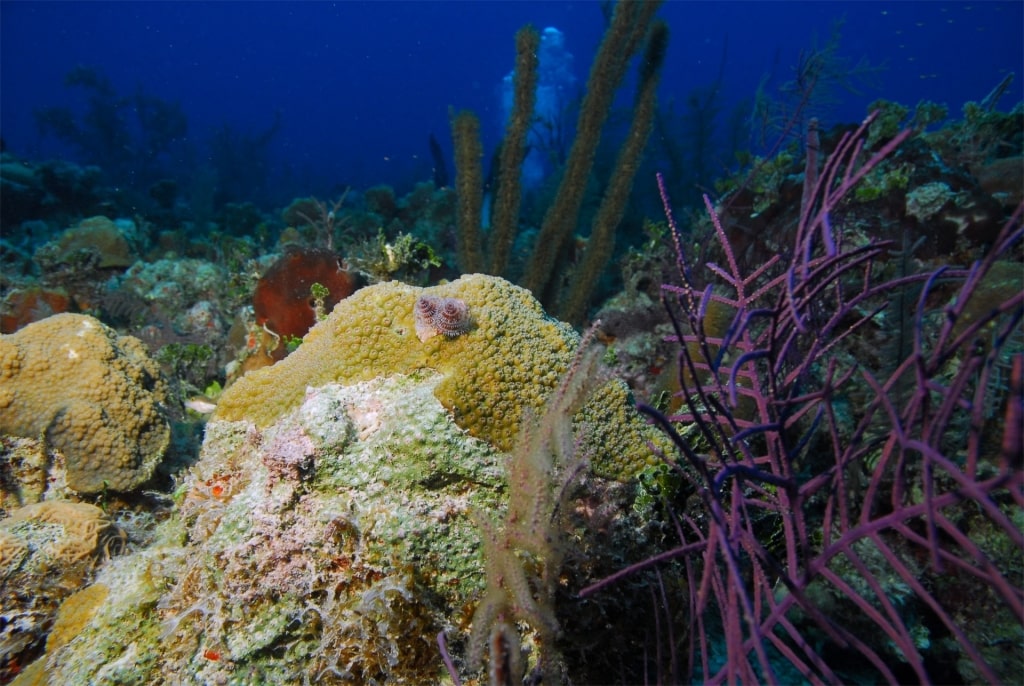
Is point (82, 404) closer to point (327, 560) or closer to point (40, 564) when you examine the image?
point (40, 564)

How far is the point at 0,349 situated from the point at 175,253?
27.8ft

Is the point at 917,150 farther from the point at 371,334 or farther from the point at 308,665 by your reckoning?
the point at 308,665

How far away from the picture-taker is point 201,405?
16.4 feet

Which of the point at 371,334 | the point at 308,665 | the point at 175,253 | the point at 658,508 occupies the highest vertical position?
the point at 175,253

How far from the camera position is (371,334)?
2732 mm

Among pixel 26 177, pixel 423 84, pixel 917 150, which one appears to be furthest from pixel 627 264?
pixel 423 84

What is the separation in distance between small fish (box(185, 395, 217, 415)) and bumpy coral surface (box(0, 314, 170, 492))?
5.26ft

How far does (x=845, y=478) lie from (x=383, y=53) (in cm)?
13959

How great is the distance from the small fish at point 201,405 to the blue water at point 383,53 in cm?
6336

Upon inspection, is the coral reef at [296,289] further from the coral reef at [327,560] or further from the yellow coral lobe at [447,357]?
the coral reef at [327,560]

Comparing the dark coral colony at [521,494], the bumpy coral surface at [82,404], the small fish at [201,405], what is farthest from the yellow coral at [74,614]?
the small fish at [201,405]

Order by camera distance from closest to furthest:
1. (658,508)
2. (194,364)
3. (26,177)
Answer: (658,508)
(194,364)
(26,177)

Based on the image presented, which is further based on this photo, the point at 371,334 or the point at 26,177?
the point at 26,177

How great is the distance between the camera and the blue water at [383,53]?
73438 millimetres
